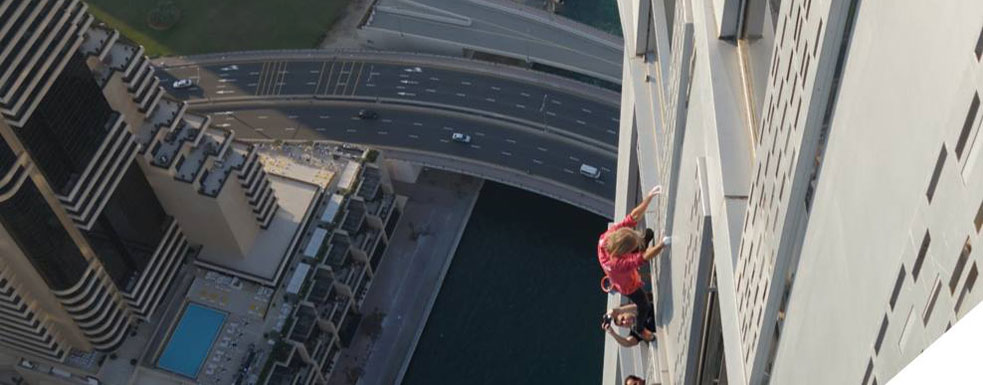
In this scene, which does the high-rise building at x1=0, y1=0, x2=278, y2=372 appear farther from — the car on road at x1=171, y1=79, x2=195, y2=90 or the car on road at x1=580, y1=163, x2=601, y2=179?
the car on road at x1=171, y1=79, x2=195, y2=90

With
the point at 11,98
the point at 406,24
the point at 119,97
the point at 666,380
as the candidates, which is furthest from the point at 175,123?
the point at 666,380

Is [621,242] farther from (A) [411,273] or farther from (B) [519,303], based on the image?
(A) [411,273]

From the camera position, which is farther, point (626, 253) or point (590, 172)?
point (590, 172)

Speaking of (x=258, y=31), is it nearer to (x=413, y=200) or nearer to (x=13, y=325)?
(x=413, y=200)

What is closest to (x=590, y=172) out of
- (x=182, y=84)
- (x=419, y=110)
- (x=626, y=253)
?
(x=419, y=110)

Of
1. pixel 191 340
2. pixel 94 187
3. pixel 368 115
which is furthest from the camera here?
pixel 368 115

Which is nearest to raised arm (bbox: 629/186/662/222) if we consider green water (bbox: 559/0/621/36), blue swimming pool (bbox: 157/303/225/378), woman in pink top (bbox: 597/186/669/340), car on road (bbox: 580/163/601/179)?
woman in pink top (bbox: 597/186/669/340)
